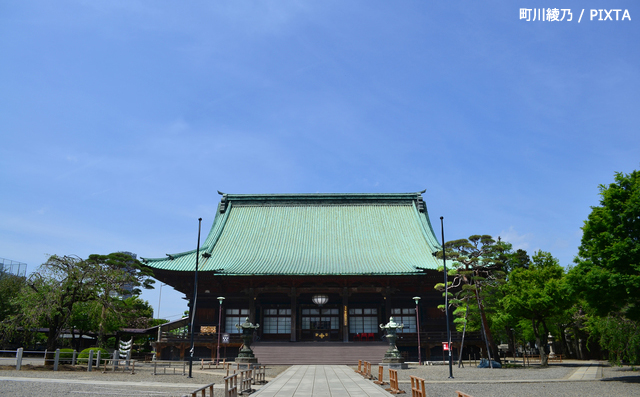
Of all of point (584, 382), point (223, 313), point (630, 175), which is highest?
point (630, 175)

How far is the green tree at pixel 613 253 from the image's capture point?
19.6 metres

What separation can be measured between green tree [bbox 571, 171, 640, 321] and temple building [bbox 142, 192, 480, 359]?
1500 cm

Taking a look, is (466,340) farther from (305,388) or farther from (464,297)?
(305,388)

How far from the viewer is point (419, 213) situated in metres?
46.1

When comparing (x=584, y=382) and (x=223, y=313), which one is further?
(x=223, y=313)

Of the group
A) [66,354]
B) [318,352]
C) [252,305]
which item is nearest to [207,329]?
[252,305]

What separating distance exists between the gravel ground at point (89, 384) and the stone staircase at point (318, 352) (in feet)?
27.2

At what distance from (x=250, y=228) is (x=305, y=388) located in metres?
29.8

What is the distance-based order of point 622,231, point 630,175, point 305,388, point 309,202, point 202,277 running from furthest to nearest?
point 309,202 → point 202,277 → point 630,175 → point 622,231 → point 305,388

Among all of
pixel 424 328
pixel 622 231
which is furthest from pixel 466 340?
pixel 622 231

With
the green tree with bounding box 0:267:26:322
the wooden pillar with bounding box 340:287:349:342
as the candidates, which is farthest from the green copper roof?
the green tree with bounding box 0:267:26:322

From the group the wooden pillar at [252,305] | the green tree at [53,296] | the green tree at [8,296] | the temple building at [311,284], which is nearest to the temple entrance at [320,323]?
the temple building at [311,284]

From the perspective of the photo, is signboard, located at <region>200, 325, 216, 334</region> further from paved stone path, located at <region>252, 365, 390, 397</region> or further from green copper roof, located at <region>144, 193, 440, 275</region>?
paved stone path, located at <region>252, 365, 390, 397</region>

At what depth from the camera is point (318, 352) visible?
3288 centimetres
